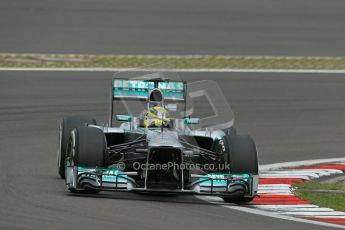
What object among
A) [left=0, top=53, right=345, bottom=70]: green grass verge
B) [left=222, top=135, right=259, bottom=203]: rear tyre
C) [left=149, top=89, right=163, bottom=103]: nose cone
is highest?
[left=0, top=53, right=345, bottom=70]: green grass verge

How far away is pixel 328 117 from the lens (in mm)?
22656

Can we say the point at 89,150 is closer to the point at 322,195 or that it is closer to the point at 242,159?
the point at 242,159

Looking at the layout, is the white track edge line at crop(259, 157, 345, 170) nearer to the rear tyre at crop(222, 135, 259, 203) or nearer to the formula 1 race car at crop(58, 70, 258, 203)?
A: the formula 1 race car at crop(58, 70, 258, 203)

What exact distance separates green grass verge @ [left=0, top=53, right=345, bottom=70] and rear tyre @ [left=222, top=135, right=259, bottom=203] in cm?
1219

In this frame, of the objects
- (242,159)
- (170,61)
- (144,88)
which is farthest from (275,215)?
(170,61)

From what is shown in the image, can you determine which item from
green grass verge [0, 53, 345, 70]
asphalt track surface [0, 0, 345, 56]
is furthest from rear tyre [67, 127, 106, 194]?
asphalt track surface [0, 0, 345, 56]

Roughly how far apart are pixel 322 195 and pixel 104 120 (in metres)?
→ 7.40

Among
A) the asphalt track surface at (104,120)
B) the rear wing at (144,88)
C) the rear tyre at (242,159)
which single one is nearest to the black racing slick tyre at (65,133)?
the asphalt track surface at (104,120)

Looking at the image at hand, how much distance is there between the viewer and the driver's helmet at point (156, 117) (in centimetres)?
1538

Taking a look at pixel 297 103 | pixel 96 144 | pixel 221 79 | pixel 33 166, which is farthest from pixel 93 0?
pixel 96 144

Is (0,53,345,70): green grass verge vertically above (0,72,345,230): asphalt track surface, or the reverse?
(0,53,345,70): green grass verge

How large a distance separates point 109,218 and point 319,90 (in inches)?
532

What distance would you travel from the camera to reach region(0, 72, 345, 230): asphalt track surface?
12.5m

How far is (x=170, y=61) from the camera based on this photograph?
2703 cm
